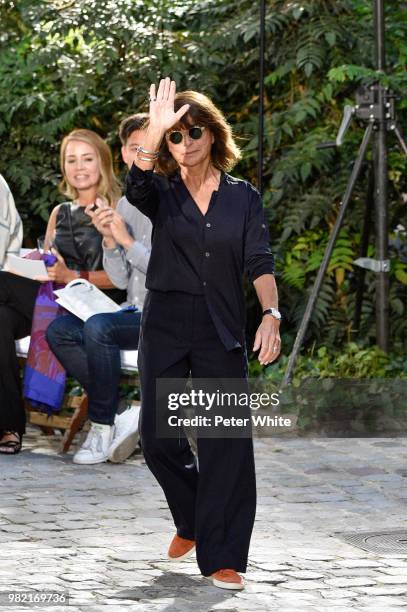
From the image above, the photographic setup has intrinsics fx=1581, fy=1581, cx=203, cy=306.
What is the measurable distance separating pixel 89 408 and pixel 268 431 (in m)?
1.20

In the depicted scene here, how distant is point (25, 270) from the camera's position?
845 centimetres

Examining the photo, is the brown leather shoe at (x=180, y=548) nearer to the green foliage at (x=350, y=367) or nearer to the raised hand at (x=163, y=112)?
the raised hand at (x=163, y=112)

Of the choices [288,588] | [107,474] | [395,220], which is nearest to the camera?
[288,588]

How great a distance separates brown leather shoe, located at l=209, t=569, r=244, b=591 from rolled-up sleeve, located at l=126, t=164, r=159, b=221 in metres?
1.33

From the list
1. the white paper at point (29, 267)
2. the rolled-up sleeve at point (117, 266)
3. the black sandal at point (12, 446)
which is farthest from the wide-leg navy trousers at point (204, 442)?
the white paper at point (29, 267)

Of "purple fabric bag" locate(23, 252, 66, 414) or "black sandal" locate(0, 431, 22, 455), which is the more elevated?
"purple fabric bag" locate(23, 252, 66, 414)

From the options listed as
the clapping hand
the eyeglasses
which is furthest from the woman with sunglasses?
the clapping hand

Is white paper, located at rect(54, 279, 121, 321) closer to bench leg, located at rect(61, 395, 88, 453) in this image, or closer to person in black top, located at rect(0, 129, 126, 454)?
person in black top, located at rect(0, 129, 126, 454)

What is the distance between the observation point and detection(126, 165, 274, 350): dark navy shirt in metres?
5.64

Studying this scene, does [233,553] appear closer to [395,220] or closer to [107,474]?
[107,474]

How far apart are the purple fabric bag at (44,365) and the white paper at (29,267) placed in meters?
0.05

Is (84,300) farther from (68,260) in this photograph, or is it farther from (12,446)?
(12,446)

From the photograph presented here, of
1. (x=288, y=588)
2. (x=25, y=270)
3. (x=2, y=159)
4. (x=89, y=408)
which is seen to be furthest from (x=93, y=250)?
(x=288, y=588)

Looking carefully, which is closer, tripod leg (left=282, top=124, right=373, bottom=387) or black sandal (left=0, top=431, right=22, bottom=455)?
black sandal (left=0, top=431, right=22, bottom=455)
